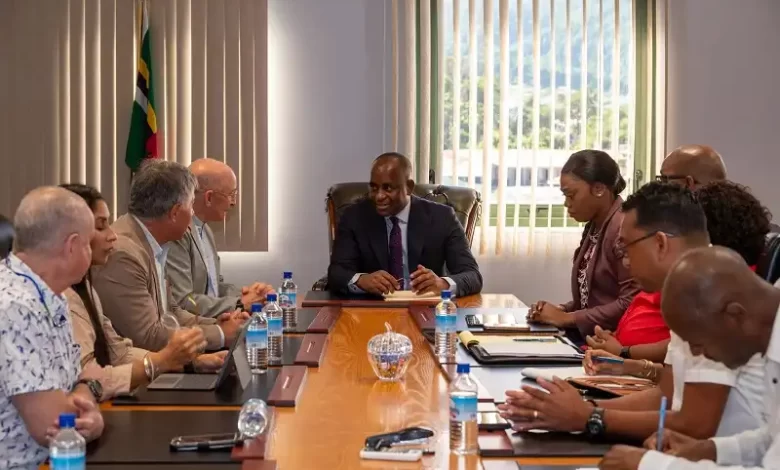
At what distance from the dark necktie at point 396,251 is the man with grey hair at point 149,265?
4.55 feet

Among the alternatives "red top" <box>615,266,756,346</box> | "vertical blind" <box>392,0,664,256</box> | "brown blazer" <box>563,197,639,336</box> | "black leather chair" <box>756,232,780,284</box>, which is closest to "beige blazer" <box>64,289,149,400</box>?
"red top" <box>615,266,756,346</box>

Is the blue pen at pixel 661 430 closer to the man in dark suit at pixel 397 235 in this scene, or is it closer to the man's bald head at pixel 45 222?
the man's bald head at pixel 45 222

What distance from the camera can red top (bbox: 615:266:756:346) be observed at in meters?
3.21

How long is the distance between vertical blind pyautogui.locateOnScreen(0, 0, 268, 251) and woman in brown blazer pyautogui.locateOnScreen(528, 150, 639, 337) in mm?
2694

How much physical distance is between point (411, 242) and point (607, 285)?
4.09 ft

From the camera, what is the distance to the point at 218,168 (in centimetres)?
467

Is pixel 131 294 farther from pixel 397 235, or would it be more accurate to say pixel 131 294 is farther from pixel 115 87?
pixel 115 87

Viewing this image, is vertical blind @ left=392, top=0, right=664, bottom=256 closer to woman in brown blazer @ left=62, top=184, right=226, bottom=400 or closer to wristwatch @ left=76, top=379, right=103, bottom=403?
woman in brown blazer @ left=62, top=184, right=226, bottom=400

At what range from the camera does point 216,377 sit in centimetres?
279

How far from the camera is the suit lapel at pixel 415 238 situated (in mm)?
4957

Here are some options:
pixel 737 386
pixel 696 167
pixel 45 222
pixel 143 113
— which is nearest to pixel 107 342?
pixel 45 222

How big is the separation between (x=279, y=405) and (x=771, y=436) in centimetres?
119

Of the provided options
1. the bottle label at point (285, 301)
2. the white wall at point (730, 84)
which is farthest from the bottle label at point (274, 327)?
the white wall at point (730, 84)

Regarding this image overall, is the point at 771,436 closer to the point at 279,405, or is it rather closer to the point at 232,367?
the point at 279,405
